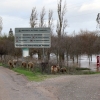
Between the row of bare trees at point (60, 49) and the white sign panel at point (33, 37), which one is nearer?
the white sign panel at point (33, 37)

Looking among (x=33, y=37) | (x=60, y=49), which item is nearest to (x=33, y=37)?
(x=33, y=37)

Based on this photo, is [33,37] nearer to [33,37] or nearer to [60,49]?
[33,37]

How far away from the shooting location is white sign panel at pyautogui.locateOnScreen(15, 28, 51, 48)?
3109cm

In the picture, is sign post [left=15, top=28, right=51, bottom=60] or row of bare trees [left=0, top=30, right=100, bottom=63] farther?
row of bare trees [left=0, top=30, right=100, bottom=63]

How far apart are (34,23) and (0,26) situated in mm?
18373

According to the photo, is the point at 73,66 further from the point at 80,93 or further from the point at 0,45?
the point at 0,45

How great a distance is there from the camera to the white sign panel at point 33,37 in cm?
3109

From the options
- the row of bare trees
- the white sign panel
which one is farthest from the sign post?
the row of bare trees

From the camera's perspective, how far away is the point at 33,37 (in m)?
31.4

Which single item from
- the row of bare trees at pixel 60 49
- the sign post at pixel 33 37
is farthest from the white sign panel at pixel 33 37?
the row of bare trees at pixel 60 49

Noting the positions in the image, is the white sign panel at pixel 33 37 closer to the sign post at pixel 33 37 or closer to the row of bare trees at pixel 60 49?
the sign post at pixel 33 37

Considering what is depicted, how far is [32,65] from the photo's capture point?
29859 millimetres

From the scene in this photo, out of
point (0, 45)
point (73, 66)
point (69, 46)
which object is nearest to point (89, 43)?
point (0, 45)

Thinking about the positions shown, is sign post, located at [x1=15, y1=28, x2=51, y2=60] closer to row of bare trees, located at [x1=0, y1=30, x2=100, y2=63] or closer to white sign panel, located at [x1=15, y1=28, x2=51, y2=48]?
white sign panel, located at [x1=15, y1=28, x2=51, y2=48]
